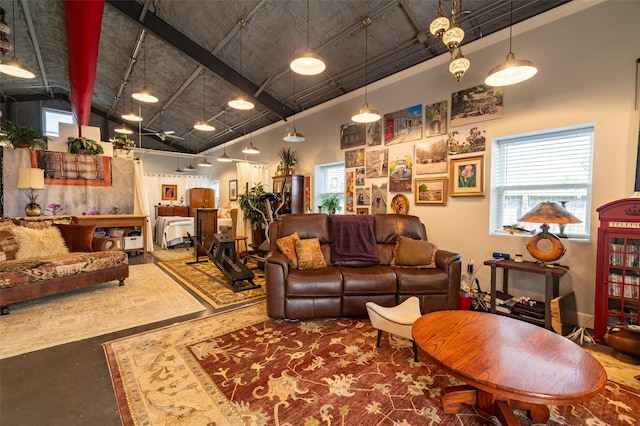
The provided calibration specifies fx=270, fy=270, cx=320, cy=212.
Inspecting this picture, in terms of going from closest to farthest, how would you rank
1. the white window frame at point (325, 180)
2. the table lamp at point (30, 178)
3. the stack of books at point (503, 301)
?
the stack of books at point (503, 301) < the table lamp at point (30, 178) < the white window frame at point (325, 180)

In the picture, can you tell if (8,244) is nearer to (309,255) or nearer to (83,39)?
(83,39)

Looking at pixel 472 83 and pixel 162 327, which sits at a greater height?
pixel 472 83

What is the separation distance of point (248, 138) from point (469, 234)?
22.2 feet

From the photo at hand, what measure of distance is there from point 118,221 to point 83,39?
128 inches

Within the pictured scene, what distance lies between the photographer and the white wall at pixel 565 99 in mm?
2553

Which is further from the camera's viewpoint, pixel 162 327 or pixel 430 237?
pixel 430 237

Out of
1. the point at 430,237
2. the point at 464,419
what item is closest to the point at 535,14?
the point at 430,237

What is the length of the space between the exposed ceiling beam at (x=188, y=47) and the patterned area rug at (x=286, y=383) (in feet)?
14.7

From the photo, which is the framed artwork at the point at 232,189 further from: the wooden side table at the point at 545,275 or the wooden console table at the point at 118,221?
the wooden side table at the point at 545,275

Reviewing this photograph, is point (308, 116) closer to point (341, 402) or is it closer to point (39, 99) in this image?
point (341, 402)

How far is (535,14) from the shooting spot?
119 inches

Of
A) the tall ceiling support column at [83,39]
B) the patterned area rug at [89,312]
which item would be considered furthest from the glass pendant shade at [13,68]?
the patterned area rug at [89,312]

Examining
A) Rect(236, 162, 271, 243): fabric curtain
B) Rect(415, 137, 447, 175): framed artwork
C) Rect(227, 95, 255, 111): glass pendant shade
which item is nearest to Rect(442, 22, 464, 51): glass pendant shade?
Rect(415, 137, 447, 175): framed artwork

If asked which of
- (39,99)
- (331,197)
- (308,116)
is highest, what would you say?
(39,99)
